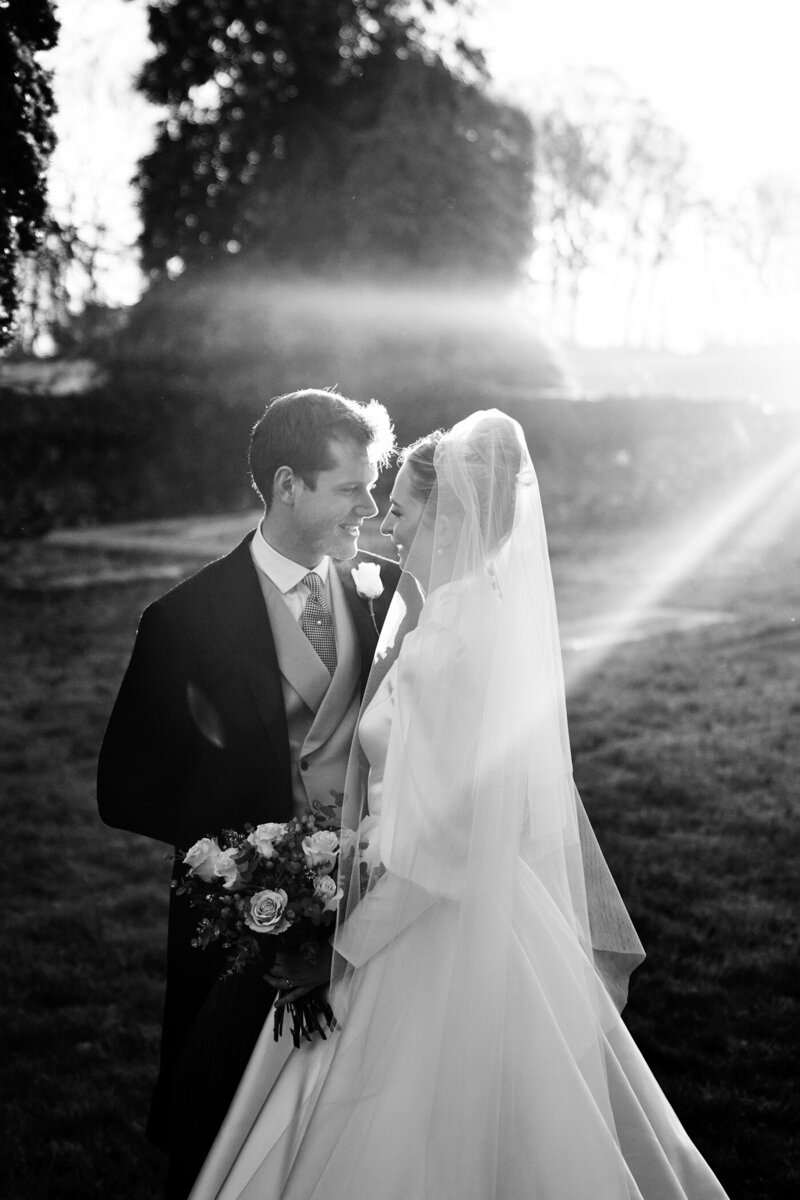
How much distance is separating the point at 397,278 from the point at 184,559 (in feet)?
25.1

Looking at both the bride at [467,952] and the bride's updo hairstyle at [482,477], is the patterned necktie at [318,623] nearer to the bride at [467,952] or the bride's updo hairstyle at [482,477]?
the bride at [467,952]

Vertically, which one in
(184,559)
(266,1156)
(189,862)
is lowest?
(184,559)

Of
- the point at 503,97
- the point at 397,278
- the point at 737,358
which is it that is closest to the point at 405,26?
the point at 503,97

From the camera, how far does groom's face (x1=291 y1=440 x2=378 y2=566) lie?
3.46 m

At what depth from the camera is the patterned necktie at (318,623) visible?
3.56m

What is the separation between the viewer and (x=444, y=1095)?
2.67 m

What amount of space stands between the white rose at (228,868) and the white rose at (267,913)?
2.9 inches

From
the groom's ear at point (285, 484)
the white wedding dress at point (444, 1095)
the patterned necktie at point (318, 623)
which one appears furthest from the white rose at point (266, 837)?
the groom's ear at point (285, 484)

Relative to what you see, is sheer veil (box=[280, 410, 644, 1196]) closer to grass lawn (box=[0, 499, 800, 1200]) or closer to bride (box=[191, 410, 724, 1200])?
bride (box=[191, 410, 724, 1200])

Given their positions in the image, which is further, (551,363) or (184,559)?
(551,363)

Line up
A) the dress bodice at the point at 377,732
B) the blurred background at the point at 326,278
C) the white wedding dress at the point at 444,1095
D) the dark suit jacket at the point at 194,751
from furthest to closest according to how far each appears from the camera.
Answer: the blurred background at the point at 326,278
the dark suit jacket at the point at 194,751
the dress bodice at the point at 377,732
the white wedding dress at the point at 444,1095

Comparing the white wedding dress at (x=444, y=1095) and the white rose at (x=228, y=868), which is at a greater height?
the white rose at (x=228, y=868)

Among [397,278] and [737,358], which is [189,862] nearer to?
[397,278]

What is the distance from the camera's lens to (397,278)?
1969cm
